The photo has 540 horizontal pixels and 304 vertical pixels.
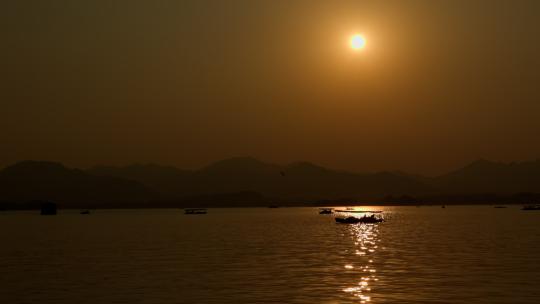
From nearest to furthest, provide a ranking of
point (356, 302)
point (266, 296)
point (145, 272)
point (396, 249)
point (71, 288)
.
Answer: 1. point (356, 302)
2. point (266, 296)
3. point (71, 288)
4. point (145, 272)
5. point (396, 249)

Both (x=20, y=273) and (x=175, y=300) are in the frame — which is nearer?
(x=175, y=300)

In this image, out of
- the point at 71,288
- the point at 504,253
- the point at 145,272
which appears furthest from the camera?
the point at 504,253

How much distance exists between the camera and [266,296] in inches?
1991

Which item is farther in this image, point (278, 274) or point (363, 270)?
point (363, 270)

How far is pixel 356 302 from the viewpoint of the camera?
4700 cm

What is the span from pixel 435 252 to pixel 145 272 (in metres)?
36.9

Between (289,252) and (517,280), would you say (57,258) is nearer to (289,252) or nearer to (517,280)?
(289,252)

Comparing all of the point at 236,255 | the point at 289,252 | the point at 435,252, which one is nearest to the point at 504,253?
the point at 435,252

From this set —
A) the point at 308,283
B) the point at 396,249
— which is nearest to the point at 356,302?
the point at 308,283

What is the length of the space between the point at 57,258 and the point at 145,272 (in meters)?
24.4

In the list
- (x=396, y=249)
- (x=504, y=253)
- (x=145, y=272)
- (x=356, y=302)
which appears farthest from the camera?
(x=396, y=249)

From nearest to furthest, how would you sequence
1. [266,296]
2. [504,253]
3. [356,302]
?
[356,302] → [266,296] → [504,253]

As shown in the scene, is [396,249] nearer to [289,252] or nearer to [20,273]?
[289,252]

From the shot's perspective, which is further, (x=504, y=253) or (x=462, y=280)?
(x=504, y=253)
